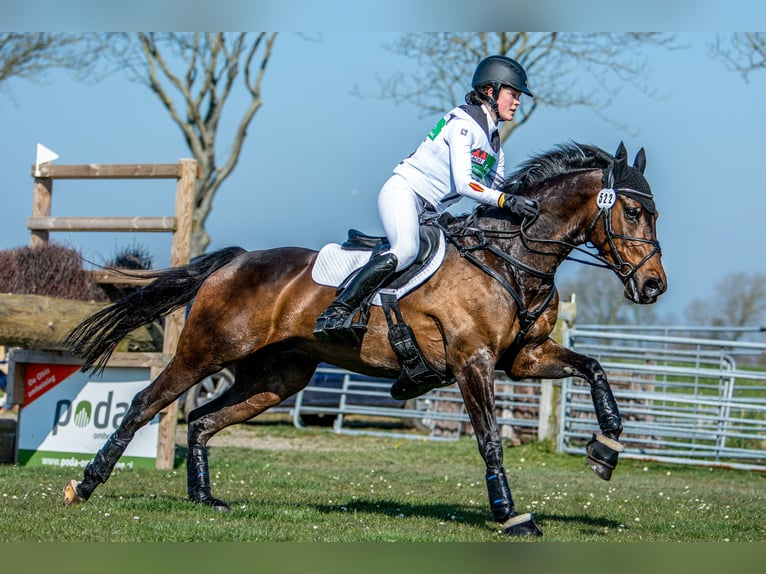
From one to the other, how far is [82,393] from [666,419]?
8730mm

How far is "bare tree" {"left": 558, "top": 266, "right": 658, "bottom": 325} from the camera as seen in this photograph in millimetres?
32969

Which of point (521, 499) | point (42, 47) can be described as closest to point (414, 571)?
point (521, 499)

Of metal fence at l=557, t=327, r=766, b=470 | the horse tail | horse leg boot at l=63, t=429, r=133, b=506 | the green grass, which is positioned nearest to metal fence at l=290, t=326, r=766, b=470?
metal fence at l=557, t=327, r=766, b=470

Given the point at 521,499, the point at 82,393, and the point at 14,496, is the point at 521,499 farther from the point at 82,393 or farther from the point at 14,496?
the point at 82,393

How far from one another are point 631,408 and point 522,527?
8.11 m

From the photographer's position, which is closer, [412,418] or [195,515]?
[195,515]

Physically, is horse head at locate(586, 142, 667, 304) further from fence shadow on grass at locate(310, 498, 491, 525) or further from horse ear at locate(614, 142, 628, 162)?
fence shadow on grass at locate(310, 498, 491, 525)

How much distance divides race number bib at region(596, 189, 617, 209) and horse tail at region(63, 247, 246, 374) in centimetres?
299

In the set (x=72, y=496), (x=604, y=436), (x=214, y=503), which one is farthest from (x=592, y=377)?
(x=72, y=496)

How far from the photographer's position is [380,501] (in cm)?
837

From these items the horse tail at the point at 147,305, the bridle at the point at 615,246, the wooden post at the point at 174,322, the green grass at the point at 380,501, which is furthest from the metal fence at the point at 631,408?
the horse tail at the point at 147,305

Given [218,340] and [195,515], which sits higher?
[218,340]

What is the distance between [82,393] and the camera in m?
11.4

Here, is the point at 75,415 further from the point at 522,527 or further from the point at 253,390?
the point at 522,527
